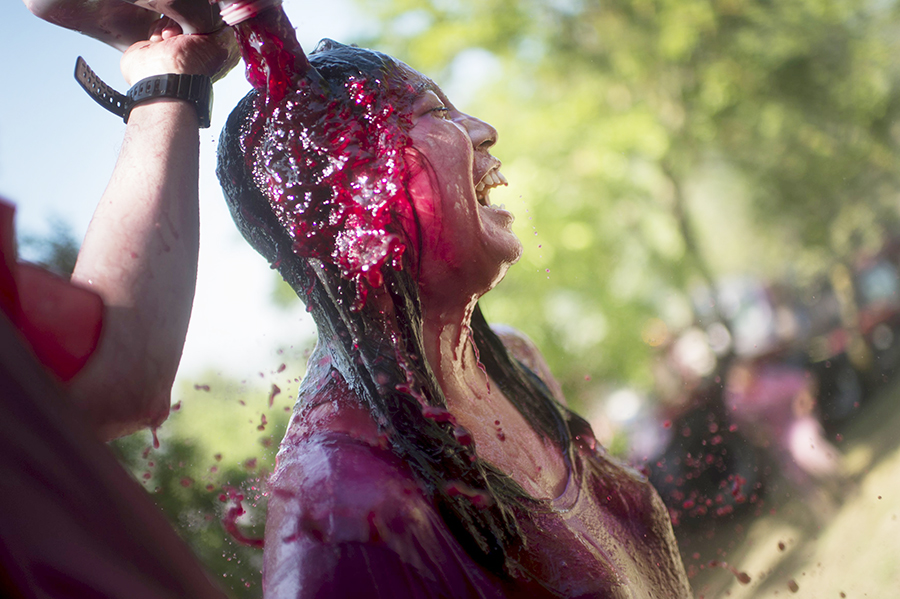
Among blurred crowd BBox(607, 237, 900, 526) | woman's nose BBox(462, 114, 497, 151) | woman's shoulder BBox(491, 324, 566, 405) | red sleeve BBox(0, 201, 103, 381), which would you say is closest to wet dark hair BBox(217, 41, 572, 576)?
woman's nose BBox(462, 114, 497, 151)

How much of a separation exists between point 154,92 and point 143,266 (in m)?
0.41

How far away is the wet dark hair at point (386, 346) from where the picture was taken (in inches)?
50.3

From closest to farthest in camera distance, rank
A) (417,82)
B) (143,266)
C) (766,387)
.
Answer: (143,266) < (417,82) < (766,387)

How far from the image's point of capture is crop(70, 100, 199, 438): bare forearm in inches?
35.1

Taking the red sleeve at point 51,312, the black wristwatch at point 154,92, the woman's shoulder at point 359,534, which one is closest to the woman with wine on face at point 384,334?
the woman's shoulder at point 359,534

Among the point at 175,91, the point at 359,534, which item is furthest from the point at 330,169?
the point at 359,534

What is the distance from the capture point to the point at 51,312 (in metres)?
0.84

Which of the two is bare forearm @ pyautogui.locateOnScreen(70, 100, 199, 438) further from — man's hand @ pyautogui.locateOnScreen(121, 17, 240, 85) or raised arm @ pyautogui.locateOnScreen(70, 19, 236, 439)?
man's hand @ pyautogui.locateOnScreen(121, 17, 240, 85)

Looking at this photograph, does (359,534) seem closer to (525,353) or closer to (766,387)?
(525,353)

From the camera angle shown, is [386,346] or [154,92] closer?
[154,92]

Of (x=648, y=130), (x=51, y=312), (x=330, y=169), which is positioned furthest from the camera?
(x=648, y=130)

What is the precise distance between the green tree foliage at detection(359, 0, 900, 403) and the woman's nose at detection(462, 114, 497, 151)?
582 cm

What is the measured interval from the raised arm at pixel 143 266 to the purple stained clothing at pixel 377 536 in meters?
0.34

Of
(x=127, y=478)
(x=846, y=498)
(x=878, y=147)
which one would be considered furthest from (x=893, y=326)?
(x=127, y=478)
